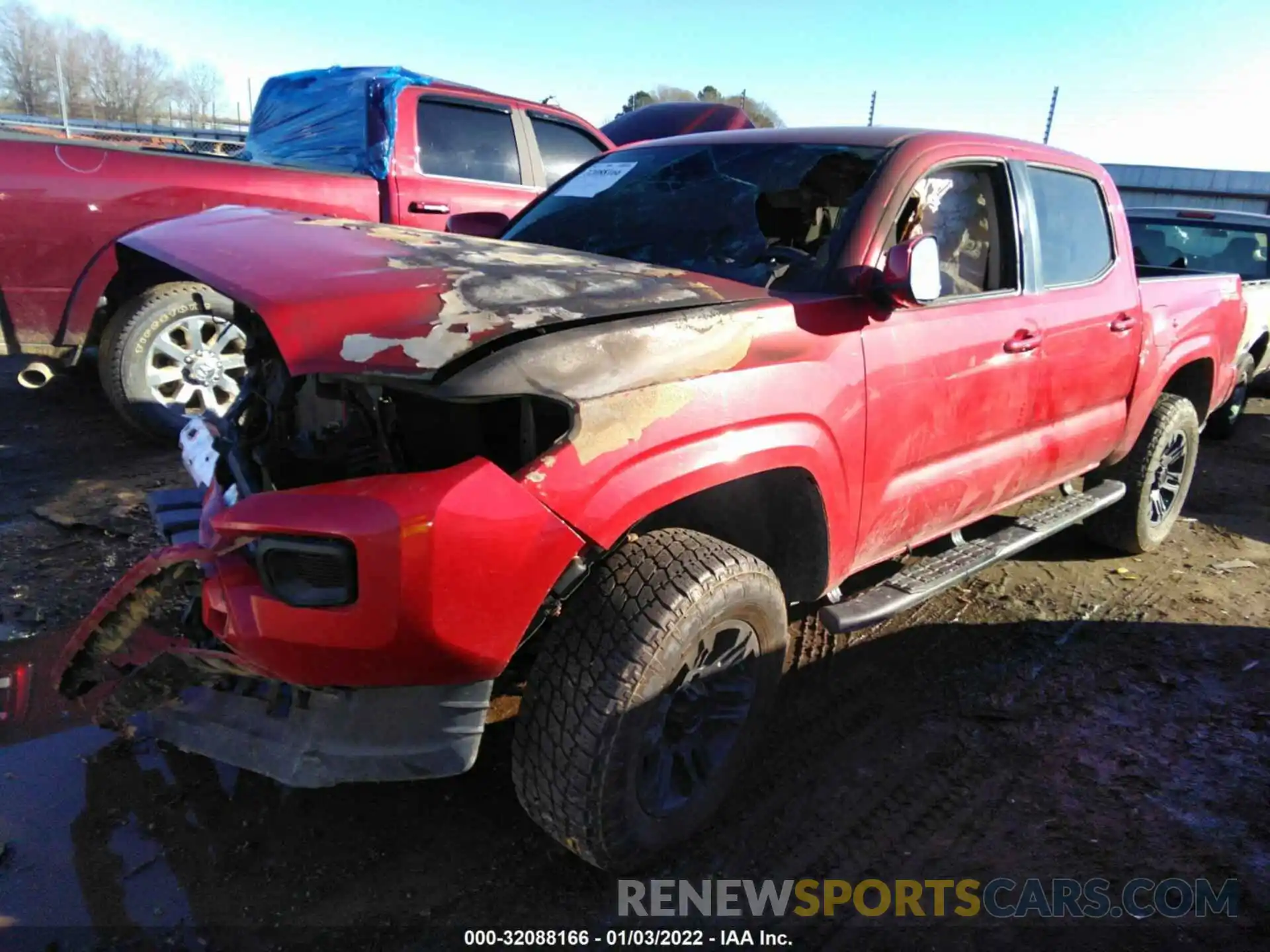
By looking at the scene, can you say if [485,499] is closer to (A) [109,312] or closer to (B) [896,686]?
(B) [896,686]

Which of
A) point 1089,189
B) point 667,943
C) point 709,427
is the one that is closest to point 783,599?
point 709,427

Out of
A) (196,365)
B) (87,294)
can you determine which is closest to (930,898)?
(196,365)

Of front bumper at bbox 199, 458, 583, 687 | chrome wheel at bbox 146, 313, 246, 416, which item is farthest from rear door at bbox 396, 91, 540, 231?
front bumper at bbox 199, 458, 583, 687

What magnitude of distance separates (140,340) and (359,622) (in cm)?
373

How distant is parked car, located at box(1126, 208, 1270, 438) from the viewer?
7.40 m

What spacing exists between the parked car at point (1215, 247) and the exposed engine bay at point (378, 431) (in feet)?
23.4

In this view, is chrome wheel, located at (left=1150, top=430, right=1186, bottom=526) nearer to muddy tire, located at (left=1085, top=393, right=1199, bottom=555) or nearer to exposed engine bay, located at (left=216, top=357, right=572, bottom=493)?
muddy tire, located at (left=1085, top=393, right=1199, bottom=555)

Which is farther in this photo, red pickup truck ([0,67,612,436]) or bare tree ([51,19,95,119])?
bare tree ([51,19,95,119])

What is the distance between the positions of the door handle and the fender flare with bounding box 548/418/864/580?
0.95 m

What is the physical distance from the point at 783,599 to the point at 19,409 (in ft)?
17.5

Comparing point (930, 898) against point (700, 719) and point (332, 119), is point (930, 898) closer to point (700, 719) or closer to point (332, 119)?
point (700, 719)

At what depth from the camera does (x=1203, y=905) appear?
2404 mm

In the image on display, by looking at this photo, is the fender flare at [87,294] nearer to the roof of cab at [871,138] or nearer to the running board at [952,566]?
the roof of cab at [871,138]

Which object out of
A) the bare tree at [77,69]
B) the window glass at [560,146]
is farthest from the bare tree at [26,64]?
the window glass at [560,146]
